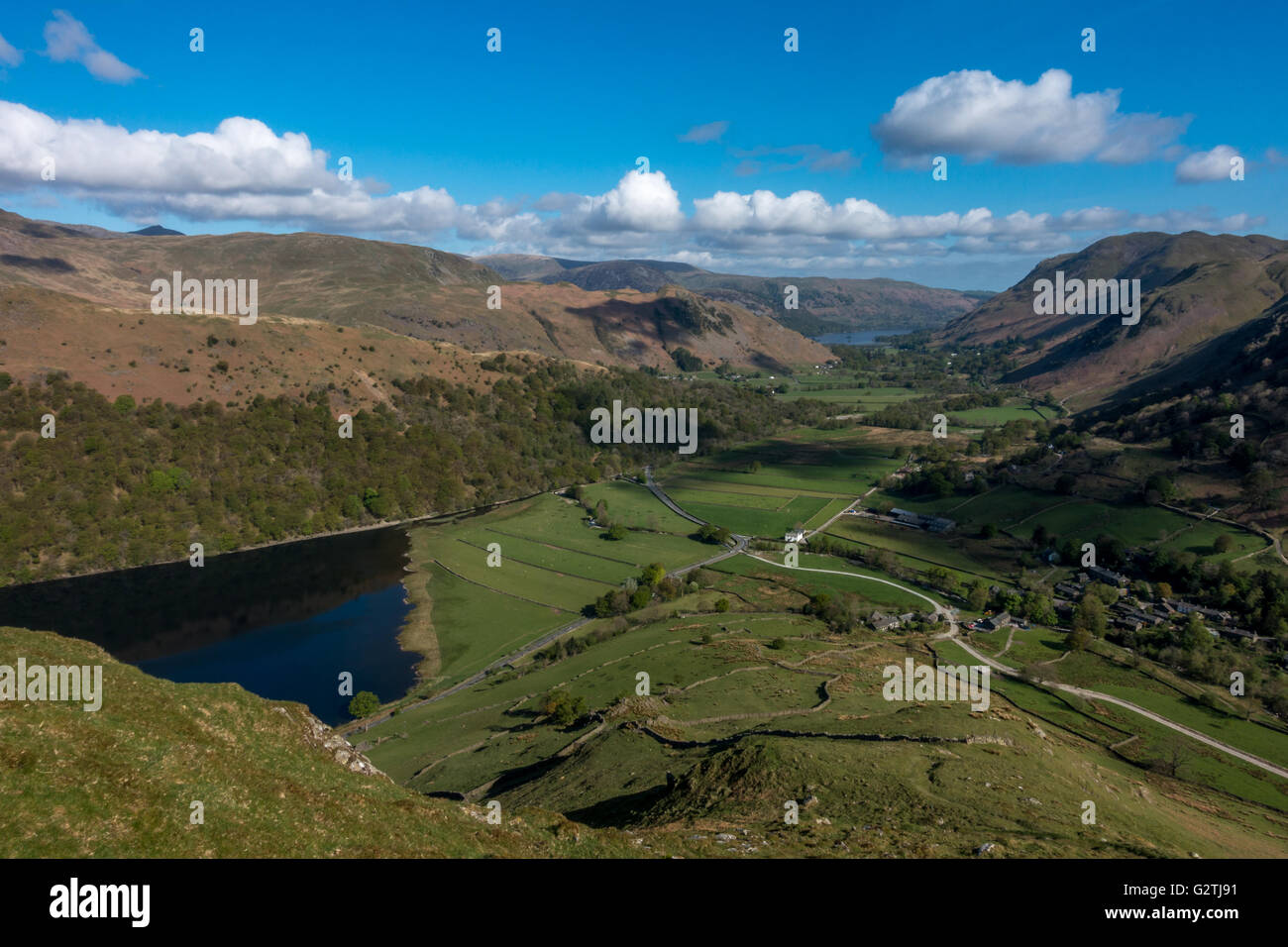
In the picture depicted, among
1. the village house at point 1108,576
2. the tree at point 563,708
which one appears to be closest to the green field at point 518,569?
the tree at point 563,708

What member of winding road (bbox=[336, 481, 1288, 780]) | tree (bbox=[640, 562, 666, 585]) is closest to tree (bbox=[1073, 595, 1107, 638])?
winding road (bbox=[336, 481, 1288, 780])

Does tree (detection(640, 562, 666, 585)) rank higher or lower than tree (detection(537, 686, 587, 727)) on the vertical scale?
higher

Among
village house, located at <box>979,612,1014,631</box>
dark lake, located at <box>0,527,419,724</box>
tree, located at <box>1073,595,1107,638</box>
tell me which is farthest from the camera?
village house, located at <box>979,612,1014,631</box>

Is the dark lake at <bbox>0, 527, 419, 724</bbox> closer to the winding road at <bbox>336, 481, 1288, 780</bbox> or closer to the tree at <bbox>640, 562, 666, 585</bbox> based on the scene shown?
the winding road at <bbox>336, 481, 1288, 780</bbox>

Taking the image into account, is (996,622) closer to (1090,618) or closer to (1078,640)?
(1078,640)

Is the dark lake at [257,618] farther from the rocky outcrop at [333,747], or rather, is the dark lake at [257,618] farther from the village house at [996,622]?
the village house at [996,622]
